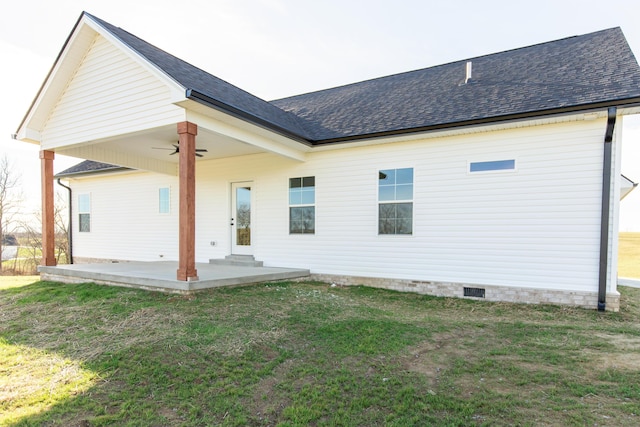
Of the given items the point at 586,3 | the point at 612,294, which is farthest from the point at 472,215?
the point at 586,3

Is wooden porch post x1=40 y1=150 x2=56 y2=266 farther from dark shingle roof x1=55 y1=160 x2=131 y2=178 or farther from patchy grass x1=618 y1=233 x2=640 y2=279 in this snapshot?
patchy grass x1=618 y1=233 x2=640 y2=279

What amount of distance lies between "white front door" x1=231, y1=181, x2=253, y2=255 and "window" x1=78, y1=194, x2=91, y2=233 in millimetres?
7137

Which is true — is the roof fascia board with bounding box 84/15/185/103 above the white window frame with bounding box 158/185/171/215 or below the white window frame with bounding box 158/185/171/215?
above

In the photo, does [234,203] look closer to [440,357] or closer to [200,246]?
[200,246]

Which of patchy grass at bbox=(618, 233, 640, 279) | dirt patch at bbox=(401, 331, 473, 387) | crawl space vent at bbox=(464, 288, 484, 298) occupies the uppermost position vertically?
dirt patch at bbox=(401, 331, 473, 387)

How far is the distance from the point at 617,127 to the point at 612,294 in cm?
289

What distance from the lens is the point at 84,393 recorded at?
2898 millimetres

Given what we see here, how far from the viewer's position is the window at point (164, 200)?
10945 mm

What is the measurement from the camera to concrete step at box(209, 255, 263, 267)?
8.91 m

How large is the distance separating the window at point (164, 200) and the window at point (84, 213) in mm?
3922

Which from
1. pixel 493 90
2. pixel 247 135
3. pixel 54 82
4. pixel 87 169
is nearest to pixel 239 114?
pixel 247 135

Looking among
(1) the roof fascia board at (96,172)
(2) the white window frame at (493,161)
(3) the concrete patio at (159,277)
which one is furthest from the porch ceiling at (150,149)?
(2) the white window frame at (493,161)

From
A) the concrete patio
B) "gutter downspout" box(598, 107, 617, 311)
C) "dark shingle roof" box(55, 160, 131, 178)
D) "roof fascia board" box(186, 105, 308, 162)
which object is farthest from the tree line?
"gutter downspout" box(598, 107, 617, 311)

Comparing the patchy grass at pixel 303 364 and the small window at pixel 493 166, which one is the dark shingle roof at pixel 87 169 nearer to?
the patchy grass at pixel 303 364
